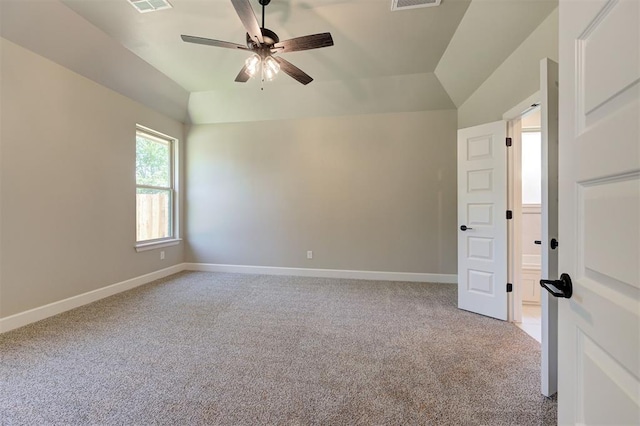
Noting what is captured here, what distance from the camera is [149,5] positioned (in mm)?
2342

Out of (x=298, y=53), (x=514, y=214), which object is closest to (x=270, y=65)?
(x=298, y=53)

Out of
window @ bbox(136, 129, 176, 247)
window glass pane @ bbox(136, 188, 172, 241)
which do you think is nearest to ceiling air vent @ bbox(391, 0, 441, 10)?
window @ bbox(136, 129, 176, 247)

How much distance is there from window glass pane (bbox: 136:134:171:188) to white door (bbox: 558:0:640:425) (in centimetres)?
464

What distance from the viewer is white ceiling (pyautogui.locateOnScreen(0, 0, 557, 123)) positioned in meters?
2.32

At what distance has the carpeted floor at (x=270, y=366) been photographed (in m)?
1.46

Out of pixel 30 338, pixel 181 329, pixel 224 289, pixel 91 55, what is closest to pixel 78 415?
pixel 181 329

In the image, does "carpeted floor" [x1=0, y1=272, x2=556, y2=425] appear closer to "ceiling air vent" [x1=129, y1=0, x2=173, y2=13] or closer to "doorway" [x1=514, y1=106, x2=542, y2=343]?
"doorway" [x1=514, y1=106, x2=542, y2=343]

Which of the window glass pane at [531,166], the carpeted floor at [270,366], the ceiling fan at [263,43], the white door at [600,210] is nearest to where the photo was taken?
the white door at [600,210]

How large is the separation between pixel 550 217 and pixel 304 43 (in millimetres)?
2137

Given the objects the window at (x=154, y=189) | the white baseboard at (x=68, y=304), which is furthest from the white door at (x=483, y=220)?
the window at (x=154, y=189)

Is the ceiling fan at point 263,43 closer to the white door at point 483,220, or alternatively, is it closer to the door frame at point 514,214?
the white door at point 483,220

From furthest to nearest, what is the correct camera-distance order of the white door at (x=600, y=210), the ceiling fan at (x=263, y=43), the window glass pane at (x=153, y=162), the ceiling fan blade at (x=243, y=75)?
1. the window glass pane at (x=153, y=162)
2. the ceiling fan blade at (x=243, y=75)
3. the ceiling fan at (x=263, y=43)
4. the white door at (x=600, y=210)

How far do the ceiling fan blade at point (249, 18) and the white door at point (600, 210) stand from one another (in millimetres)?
1739

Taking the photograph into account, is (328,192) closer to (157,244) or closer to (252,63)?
(252,63)
